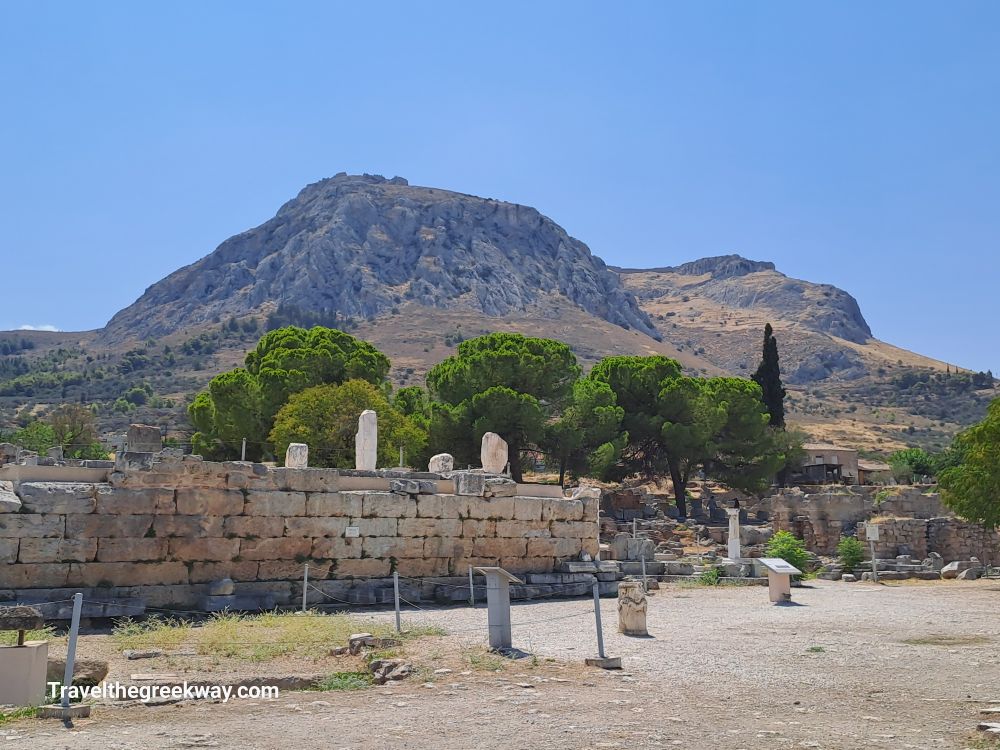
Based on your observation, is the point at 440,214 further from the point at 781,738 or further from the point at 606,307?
the point at 781,738

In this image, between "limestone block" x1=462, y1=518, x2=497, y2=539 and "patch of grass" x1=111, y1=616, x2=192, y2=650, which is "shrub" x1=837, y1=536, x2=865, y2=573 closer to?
"limestone block" x1=462, y1=518, x2=497, y2=539

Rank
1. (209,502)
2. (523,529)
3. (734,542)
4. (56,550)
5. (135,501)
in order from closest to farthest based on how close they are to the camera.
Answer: (56,550) < (135,501) < (209,502) < (523,529) < (734,542)

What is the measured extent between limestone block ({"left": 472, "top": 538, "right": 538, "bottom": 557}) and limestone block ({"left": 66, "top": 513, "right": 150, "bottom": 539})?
220 inches

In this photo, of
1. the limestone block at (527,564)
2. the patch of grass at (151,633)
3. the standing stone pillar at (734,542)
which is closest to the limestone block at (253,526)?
the patch of grass at (151,633)

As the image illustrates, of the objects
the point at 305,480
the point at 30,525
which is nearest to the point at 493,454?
the point at 305,480

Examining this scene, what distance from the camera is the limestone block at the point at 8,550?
1271 cm

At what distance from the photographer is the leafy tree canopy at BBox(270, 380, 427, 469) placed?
31.9 m

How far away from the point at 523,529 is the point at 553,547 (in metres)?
0.80

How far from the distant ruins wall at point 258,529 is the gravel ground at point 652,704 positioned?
421cm

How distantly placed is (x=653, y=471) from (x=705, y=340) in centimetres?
12523

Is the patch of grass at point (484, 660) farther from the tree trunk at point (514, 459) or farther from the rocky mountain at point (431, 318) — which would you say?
the rocky mountain at point (431, 318)

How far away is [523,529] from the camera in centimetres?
1742

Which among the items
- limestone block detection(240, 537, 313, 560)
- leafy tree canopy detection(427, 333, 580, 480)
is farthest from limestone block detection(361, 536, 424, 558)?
leafy tree canopy detection(427, 333, 580, 480)

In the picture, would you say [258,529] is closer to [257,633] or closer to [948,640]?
[257,633]
